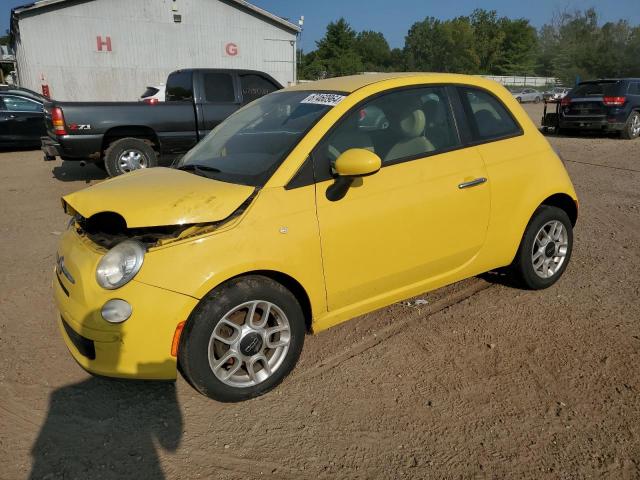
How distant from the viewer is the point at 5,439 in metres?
2.60

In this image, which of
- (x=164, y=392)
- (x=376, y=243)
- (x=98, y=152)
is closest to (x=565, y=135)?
(x=98, y=152)

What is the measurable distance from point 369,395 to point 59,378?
191 centimetres

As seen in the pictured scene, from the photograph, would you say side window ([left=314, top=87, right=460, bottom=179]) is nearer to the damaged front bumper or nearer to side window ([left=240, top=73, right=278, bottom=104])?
the damaged front bumper

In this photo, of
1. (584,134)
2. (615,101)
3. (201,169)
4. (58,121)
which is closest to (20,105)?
(58,121)

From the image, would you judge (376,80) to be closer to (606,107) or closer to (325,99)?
(325,99)

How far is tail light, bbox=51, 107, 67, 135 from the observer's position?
25.6 feet

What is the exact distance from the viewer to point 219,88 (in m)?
9.23

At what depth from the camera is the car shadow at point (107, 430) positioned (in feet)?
7.91

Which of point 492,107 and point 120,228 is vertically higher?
point 492,107

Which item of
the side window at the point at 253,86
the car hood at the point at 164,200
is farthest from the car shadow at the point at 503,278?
the side window at the point at 253,86

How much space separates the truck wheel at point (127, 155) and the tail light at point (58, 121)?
0.71 metres

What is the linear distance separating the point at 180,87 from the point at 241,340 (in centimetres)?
771

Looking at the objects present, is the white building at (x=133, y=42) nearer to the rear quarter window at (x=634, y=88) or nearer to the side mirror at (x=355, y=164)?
the rear quarter window at (x=634, y=88)

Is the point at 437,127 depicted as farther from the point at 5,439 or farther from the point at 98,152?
the point at 98,152
